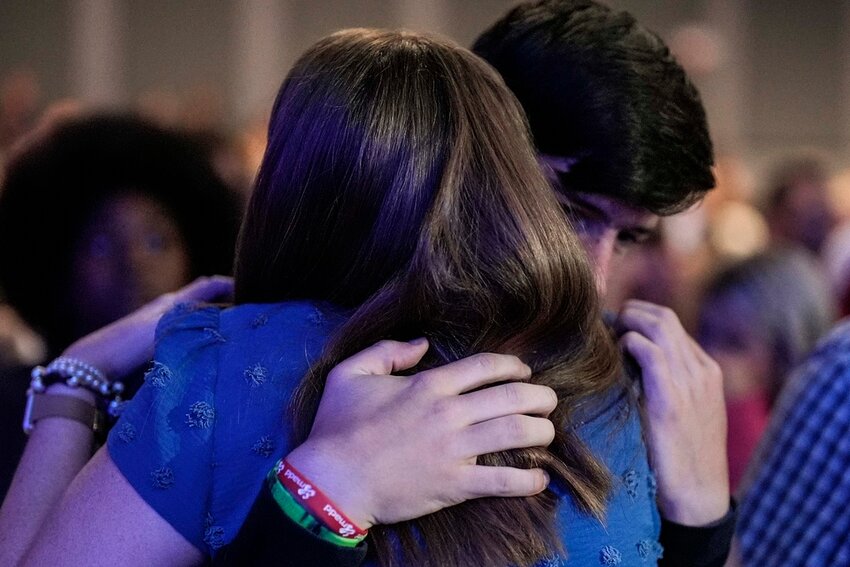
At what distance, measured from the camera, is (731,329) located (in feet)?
8.55

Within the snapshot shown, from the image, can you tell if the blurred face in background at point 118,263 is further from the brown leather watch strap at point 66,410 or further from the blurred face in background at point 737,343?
the blurred face in background at point 737,343

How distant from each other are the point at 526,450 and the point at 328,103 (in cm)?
37

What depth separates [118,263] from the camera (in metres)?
1.71

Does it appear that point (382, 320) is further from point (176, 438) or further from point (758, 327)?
point (758, 327)

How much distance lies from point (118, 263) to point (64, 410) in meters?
0.64

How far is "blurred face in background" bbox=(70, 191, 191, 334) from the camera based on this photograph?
171cm

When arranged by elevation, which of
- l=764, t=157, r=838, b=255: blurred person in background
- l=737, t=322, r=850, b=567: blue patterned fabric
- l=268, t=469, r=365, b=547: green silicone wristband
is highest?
l=268, t=469, r=365, b=547: green silicone wristband

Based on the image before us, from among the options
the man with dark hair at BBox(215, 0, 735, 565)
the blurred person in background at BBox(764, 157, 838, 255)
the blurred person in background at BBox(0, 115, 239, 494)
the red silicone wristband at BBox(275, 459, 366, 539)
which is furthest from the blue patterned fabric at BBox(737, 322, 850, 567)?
the blurred person in background at BBox(764, 157, 838, 255)

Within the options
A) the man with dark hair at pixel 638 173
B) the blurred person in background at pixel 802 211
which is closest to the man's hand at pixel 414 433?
the man with dark hair at pixel 638 173

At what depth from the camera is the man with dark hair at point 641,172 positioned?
43.5 inches

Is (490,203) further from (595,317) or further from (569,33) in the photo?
(569,33)

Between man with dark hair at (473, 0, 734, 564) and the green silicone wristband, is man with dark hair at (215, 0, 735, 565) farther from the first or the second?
the green silicone wristband

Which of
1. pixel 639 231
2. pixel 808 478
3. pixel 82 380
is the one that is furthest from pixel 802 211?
pixel 82 380

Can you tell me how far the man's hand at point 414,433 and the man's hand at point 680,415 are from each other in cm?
26
